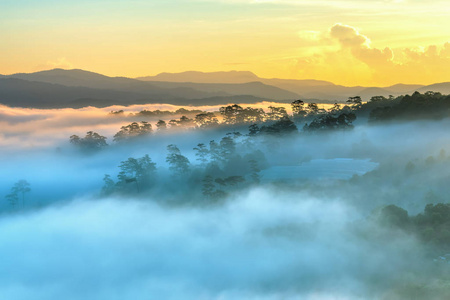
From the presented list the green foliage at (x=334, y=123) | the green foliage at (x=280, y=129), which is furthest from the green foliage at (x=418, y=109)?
the green foliage at (x=280, y=129)

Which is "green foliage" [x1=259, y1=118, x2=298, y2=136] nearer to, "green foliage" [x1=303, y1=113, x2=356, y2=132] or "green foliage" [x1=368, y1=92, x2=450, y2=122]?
"green foliage" [x1=303, y1=113, x2=356, y2=132]

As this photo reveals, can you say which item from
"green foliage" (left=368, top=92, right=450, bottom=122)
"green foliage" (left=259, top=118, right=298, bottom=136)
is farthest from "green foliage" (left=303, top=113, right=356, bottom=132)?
"green foliage" (left=368, top=92, right=450, bottom=122)

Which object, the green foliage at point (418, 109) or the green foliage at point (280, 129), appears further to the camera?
the green foliage at point (280, 129)

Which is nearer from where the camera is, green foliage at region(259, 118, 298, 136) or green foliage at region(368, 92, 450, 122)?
green foliage at region(368, 92, 450, 122)

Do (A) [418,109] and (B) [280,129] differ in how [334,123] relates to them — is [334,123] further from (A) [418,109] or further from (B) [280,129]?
(A) [418,109]

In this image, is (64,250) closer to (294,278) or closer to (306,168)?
(306,168)

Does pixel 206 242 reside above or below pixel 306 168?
below

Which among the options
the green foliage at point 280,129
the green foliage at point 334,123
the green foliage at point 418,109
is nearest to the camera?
the green foliage at point 418,109

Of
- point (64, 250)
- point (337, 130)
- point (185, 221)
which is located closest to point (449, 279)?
point (185, 221)

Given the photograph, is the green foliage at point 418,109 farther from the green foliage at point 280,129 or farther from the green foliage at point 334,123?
the green foliage at point 280,129

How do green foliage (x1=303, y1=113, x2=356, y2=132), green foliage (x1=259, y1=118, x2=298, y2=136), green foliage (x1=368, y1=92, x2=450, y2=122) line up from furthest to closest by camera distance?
green foliage (x1=259, y1=118, x2=298, y2=136) → green foliage (x1=303, y1=113, x2=356, y2=132) → green foliage (x1=368, y1=92, x2=450, y2=122)

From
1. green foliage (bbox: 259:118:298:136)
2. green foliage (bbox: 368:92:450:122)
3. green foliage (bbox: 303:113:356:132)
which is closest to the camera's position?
green foliage (bbox: 368:92:450:122)
